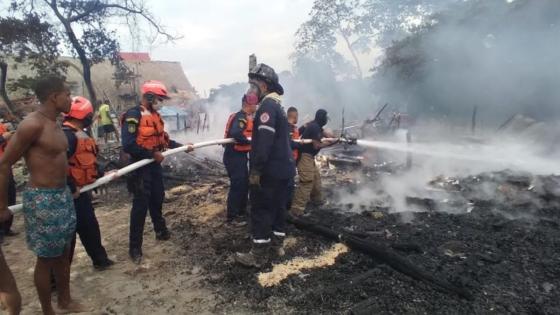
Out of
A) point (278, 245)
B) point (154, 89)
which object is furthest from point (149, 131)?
point (278, 245)

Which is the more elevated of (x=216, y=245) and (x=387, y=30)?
(x=387, y=30)

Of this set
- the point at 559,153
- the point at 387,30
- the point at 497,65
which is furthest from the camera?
the point at 387,30

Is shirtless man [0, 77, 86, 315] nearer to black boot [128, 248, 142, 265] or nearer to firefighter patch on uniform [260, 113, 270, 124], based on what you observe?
black boot [128, 248, 142, 265]

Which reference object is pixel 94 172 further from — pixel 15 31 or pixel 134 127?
pixel 15 31

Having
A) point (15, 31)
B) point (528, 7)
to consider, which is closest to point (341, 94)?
point (528, 7)

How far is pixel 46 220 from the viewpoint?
326 centimetres

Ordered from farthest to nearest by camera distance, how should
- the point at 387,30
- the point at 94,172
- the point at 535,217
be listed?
the point at 387,30 → the point at 535,217 → the point at 94,172

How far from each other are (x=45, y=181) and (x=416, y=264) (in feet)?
12.8

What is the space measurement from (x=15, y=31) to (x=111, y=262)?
13572mm

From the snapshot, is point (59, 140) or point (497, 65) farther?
point (497, 65)

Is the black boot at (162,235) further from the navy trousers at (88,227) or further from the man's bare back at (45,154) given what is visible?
the man's bare back at (45,154)

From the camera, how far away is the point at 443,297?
3.78 metres

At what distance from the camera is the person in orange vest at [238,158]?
643cm

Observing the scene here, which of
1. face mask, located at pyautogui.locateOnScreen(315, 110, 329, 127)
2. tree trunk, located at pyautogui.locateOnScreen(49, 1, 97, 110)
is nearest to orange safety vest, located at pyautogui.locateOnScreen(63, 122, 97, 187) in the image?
face mask, located at pyautogui.locateOnScreen(315, 110, 329, 127)
